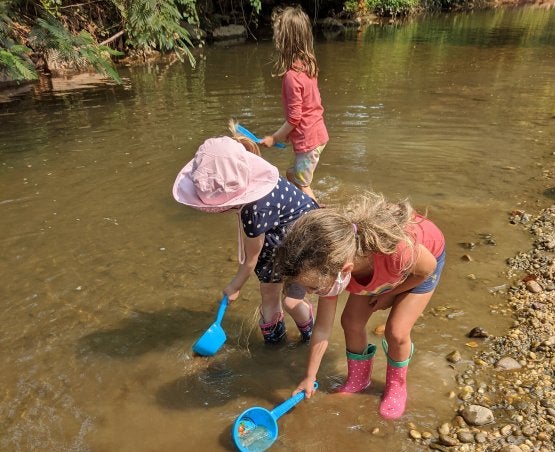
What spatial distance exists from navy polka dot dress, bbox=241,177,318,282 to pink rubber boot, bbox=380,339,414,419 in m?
0.67

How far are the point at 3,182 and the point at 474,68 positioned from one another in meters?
9.41

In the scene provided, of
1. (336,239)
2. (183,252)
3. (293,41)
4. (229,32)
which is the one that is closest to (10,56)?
(183,252)

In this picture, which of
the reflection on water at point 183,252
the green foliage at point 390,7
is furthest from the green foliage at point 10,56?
the green foliage at point 390,7

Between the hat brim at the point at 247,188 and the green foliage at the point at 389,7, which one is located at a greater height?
the hat brim at the point at 247,188

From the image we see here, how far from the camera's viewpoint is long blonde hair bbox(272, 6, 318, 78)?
3332mm

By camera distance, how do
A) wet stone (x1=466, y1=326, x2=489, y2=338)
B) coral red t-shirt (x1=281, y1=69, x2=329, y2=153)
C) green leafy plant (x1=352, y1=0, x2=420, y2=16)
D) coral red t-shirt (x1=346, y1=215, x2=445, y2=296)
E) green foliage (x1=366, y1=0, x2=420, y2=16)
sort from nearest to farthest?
coral red t-shirt (x1=346, y1=215, x2=445, y2=296) < wet stone (x1=466, y1=326, x2=489, y2=338) < coral red t-shirt (x1=281, y1=69, x2=329, y2=153) < green leafy plant (x1=352, y1=0, x2=420, y2=16) < green foliage (x1=366, y1=0, x2=420, y2=16)

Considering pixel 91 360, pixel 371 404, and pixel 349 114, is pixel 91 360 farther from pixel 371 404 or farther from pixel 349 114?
pixel 349 114

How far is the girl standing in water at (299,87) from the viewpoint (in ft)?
11.0

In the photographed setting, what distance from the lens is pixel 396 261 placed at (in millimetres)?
1823

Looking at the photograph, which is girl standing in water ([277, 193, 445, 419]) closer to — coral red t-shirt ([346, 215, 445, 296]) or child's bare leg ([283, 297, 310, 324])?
coral red t-shirt ([346, 215, 445, 296])

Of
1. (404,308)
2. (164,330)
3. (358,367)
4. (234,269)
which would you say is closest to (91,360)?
(164,330)

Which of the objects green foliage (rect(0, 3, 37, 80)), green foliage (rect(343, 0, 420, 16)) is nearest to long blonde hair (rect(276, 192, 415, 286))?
green foliage (rect(0, 3, 37, 80))

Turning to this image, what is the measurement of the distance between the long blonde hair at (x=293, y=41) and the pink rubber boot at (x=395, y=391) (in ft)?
6.99

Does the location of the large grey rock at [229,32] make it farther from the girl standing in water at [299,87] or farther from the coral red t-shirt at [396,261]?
the coral red t-shirt at [396,261]
